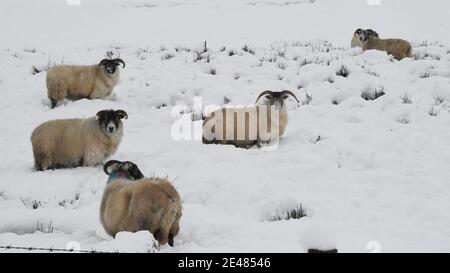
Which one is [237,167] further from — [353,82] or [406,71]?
[406,71]

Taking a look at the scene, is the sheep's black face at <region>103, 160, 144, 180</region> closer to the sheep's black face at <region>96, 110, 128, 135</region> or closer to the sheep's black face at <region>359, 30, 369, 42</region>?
the sheep's black face at <region>96, 110, 128, 135</region>

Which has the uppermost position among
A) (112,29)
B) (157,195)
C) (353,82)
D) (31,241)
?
(112,29)

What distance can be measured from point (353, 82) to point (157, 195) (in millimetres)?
6552

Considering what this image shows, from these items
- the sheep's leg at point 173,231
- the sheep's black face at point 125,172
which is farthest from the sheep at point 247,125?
the sheep's leg at point 173,231

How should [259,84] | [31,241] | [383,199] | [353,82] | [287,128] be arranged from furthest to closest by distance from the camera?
[259,84] → [353,82] → [287,128] → [383,199] → [31,241]

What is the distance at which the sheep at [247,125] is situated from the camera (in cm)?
835

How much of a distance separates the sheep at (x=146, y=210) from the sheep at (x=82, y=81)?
583cm

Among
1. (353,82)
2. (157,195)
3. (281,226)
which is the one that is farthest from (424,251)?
(353,82)

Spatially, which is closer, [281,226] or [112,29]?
[281,226]

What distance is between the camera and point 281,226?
203 inches

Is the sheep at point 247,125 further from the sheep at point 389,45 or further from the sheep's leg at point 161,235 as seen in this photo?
→ the sheep at point 389,45

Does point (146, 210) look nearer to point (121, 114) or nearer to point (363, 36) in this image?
point (121, 114)

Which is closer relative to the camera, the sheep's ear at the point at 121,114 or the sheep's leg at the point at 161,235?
the sheep's leg at the point at 161,235
